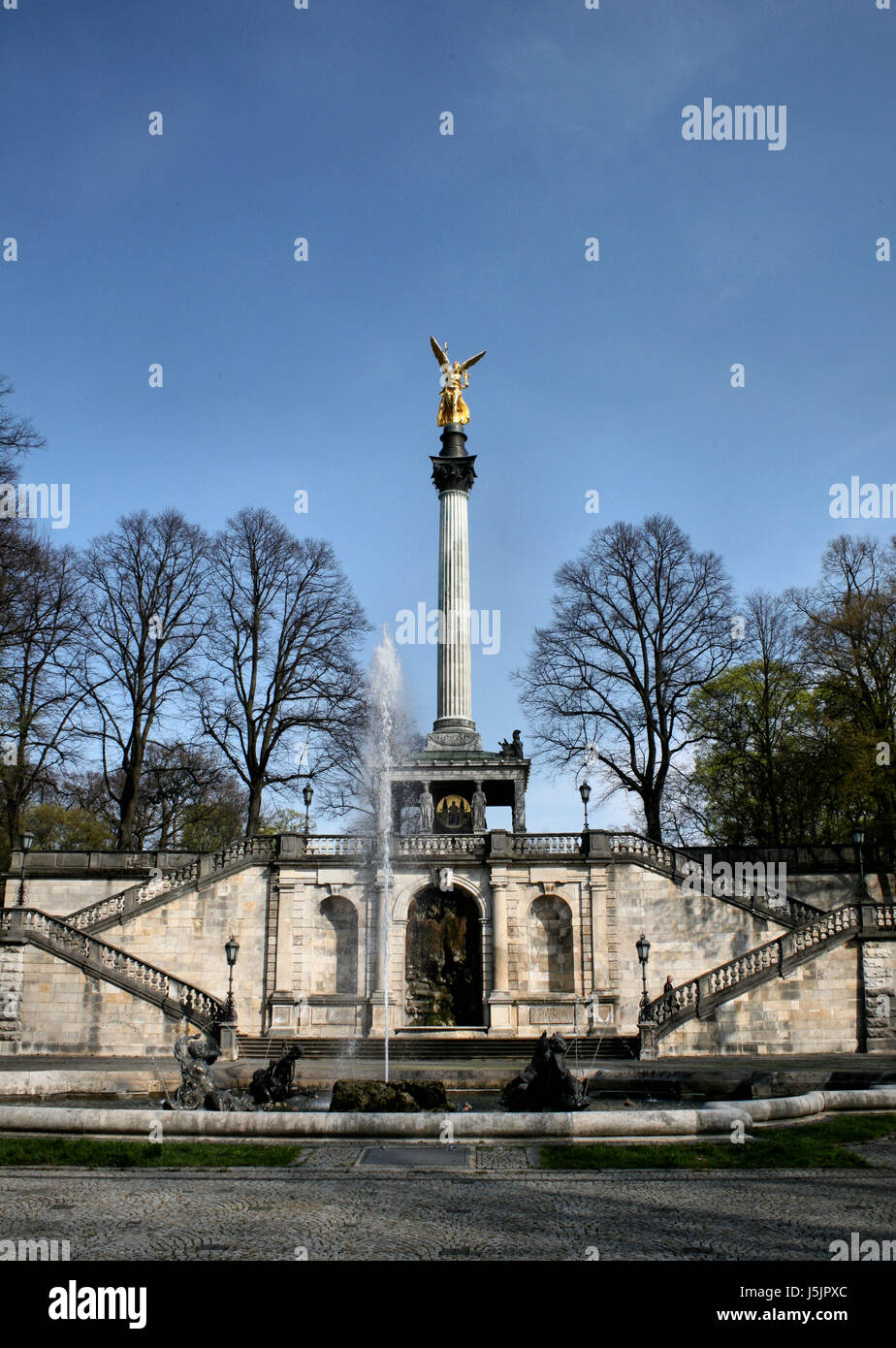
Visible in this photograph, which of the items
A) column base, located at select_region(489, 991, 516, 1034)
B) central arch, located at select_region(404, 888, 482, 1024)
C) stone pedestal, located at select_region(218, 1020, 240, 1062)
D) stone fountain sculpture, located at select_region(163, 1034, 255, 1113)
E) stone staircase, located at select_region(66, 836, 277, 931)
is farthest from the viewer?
central arch, located at select_region(404, 888, 482, 1024)

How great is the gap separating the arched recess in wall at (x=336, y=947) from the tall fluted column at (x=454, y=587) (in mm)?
9052

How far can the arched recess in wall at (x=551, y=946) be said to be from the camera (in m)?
32.5

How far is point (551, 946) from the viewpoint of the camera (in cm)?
3297

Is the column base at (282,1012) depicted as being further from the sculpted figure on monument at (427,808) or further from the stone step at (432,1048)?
the sculpted figure on monument at (427,808)

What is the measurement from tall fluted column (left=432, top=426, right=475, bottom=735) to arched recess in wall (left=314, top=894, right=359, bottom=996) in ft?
29.7

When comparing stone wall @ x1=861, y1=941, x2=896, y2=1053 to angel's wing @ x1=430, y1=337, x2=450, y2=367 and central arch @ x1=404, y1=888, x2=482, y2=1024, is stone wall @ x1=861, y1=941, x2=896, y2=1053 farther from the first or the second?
angel's wing @ x1=430, y1=337, x2=450, y2=367

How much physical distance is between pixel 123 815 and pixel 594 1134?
27.8 meters

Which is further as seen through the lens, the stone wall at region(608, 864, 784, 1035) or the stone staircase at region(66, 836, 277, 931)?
the stone staircase at region(66, 836, 277, 931)

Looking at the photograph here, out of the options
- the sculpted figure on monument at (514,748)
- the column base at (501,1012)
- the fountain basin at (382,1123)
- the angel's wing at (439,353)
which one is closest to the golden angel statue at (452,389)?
the angel's wing at (439,353)

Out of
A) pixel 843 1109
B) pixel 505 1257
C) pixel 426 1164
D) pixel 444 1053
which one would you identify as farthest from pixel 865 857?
pixel 505 1257

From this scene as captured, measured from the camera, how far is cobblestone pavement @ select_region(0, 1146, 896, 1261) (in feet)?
24.5

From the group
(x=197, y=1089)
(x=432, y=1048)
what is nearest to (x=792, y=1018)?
(x=432, y=1048)

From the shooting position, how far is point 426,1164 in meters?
11.0

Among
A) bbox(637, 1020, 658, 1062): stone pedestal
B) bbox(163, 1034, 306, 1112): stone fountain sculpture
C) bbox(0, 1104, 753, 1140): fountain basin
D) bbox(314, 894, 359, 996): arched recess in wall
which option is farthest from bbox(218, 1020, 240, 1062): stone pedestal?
bbox(0, 1104, 753, 1140): fountain basin
